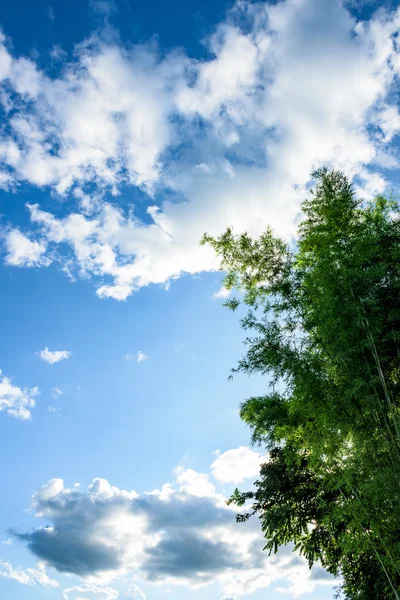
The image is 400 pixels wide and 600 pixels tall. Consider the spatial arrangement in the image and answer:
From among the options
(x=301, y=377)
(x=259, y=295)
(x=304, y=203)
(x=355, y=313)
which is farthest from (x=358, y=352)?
(x=304, y=203)

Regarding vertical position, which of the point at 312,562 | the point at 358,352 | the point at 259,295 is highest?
the point at 259,295

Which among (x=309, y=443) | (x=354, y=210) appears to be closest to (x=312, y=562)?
(x=309, y=443)

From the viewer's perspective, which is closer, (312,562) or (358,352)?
(358,352)

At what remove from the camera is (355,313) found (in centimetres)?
616

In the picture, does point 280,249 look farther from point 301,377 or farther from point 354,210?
point 301,377

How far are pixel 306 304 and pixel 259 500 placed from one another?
5.79 m

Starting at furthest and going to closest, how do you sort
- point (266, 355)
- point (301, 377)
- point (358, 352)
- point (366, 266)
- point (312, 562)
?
point (312, 562) → point (266, 355) → point (366, 266) → point (301, 377) → point (358, 352)

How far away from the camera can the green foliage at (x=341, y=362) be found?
5.83 m

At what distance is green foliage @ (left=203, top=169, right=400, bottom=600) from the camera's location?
583cm

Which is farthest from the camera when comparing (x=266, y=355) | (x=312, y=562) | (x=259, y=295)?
(x=312, y=562)

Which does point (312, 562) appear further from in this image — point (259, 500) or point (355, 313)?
point (355, 313)

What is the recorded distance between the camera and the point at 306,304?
293 inches

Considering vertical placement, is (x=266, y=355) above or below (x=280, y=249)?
below

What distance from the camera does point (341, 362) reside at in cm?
607
